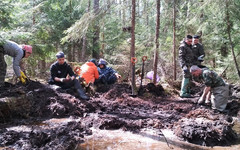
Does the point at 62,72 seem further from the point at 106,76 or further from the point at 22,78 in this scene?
the point at 106,76

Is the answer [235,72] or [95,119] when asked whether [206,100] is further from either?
[95,119]

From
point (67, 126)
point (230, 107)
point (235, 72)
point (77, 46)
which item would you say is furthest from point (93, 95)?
point (77, 46)

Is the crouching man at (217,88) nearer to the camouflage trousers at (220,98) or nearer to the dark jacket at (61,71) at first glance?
the camouflage trousers at (220,98)

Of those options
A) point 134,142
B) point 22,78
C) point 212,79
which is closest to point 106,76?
point 22,78

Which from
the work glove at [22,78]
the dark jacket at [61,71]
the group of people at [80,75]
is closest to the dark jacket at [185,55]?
the group of people at [80,75]

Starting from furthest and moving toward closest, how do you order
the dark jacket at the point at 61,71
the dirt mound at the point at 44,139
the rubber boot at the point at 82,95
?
the dark jacket at the point at 61,71 < the rubber boot at the point at 82,95 < the dirt mound at the point at 44,139

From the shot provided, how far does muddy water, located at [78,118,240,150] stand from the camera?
297 cm

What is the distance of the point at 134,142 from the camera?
10.4 ft

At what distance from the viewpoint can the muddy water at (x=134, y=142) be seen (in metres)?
2.97

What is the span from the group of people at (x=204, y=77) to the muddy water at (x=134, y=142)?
2098 millimetres

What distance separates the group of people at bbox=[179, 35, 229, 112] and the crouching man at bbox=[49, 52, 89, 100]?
3155 millimetres

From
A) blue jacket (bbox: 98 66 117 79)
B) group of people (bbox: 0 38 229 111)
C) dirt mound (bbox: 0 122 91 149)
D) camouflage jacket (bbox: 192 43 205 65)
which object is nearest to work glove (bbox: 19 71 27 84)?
group of people (bbox: 0 38 229 111)

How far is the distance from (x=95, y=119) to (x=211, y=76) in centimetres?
310

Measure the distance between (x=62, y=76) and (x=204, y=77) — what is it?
13.2 ft
